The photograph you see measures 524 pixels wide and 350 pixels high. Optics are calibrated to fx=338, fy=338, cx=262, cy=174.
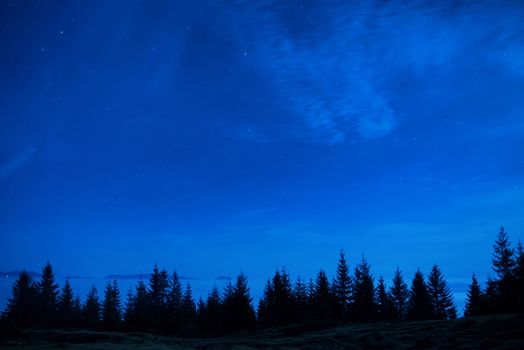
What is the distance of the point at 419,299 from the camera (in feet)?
233

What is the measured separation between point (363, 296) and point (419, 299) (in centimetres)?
1305

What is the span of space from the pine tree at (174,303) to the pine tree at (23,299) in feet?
82.6

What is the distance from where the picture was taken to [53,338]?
28.9 meters

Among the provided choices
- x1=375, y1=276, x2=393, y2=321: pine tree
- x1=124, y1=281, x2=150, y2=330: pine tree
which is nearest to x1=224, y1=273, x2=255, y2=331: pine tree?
x1=124, y1=281, x2=150, y2=330: pine tree

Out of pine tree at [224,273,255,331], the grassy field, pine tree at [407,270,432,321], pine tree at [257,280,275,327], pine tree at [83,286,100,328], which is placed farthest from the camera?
pine tree at [83,286,100,328]

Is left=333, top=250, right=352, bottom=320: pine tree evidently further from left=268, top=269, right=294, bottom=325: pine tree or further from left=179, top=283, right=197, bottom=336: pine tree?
left=179, top=283, right=197, bottom=336: pine tree

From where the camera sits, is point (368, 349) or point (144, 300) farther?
point (144, 300)

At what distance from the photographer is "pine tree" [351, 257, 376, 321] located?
6488 cm

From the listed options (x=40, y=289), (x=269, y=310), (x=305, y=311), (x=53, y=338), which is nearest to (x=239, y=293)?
(x=269, y=310)

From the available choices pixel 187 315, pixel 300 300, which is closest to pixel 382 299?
pixel 300 300

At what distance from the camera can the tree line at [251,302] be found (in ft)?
200

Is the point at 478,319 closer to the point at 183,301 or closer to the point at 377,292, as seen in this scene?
the point at 377,292

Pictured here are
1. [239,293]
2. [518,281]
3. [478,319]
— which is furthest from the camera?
[239,293]

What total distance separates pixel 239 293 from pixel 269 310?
7241mm
